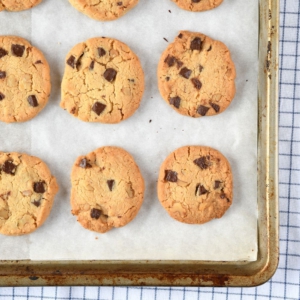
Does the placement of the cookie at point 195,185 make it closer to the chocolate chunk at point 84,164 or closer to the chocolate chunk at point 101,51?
the chocolate chunk at point 84,164

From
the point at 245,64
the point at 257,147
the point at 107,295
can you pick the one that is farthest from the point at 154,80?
the point at 107,295

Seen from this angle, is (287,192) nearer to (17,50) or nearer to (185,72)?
(185,72)

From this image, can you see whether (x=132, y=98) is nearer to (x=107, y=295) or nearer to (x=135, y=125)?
(x=135, y=125)

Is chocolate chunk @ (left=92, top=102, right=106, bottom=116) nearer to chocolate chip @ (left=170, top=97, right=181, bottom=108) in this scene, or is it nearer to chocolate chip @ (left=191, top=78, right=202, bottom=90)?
chocolate chip @ (left=170, top=97, right=181, bottom=108)

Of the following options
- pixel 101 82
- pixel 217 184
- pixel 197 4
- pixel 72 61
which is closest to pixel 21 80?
pixel 72 61

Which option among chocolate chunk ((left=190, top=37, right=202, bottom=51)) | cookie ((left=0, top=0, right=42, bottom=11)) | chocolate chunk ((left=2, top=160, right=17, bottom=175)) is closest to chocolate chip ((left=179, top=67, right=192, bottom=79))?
chocolate chunk ((left=190, top=37, right=202, bottom=51))
